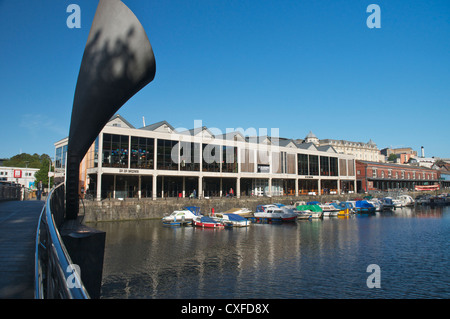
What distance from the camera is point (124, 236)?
31281 millimetres

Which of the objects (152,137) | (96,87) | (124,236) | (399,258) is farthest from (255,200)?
(96,87)

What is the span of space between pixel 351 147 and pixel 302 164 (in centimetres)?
8426

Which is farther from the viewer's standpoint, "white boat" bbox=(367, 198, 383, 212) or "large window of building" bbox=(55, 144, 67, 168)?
"white boat" bbox=(367, 198, 383, 212)

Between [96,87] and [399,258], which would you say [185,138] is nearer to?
[399,258]

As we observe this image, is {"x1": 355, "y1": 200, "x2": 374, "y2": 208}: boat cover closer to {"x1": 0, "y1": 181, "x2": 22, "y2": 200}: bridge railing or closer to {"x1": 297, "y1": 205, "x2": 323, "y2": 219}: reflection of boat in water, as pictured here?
{"x1": 297, "y1": 205, "x2": 323, "y2": 219}: reflection of boat in water

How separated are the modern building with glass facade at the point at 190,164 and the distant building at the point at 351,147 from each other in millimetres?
66924

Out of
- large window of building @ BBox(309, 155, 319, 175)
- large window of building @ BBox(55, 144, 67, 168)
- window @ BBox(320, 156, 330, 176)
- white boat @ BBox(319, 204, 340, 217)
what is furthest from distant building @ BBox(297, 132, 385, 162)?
large window of building @ BBox(55, 144, 67, 168)

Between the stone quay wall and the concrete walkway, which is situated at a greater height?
the concrete walkway

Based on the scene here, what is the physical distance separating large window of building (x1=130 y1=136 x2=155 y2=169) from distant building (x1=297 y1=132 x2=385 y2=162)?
334 feet

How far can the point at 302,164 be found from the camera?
247 feet

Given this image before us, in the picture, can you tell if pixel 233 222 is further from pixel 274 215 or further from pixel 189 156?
pixel 189 156

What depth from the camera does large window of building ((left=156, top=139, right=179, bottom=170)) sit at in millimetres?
52688

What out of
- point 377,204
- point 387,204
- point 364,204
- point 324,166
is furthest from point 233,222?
point 324,166

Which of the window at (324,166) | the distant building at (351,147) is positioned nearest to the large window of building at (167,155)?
the window at (324,166)
